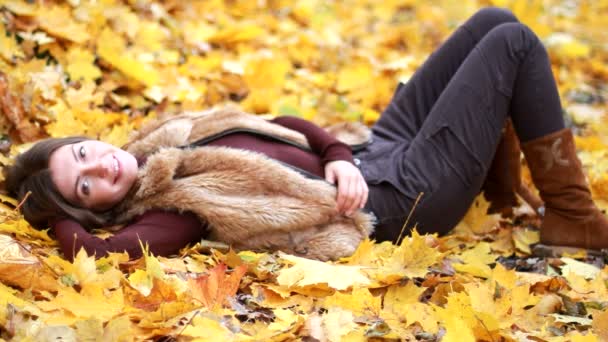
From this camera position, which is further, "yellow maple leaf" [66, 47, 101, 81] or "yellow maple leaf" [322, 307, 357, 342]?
"yellow maple leaf" [66, 47, 101, 81]

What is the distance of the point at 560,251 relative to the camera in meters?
2.95

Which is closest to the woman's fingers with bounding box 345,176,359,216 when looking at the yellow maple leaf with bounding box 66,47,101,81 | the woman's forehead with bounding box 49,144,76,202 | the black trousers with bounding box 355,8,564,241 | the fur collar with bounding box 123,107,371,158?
the black trousers with bounding box 355,8,564,241

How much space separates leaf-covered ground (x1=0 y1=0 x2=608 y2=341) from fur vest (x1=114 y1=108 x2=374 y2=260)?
3.7 inches

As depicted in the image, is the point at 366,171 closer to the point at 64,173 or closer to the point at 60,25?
the point at 64,173

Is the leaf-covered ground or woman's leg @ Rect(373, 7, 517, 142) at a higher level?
woman's leg @ Rect(373, 7, 517, 142)

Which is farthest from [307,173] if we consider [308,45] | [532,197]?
[308,45]

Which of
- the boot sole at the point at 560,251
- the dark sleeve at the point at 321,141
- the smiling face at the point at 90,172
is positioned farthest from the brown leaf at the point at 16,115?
the boot sole at the point at 560,251

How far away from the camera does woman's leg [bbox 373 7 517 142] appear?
3230mm

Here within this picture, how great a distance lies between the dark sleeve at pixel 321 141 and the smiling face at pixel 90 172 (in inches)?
29.7

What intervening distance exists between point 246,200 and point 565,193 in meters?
1.36

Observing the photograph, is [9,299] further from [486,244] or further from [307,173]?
[486,244]

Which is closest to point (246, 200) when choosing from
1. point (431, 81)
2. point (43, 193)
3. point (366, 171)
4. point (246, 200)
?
point (246, 200)

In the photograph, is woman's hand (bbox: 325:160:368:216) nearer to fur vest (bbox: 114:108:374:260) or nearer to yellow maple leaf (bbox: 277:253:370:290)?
fur vest (bbox: 114:108:374:260)

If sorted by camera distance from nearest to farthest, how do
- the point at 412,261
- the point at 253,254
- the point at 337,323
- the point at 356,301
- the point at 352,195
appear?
1. the point at 337,323
2. the point at 356,301
3. the point at 412,261
4. the point at 253,254
5. the point at 352,195
